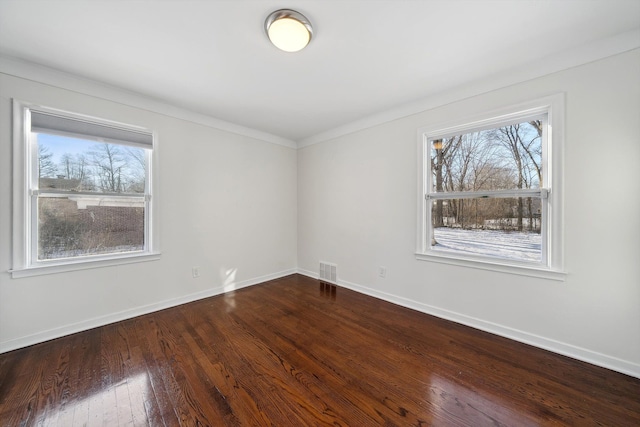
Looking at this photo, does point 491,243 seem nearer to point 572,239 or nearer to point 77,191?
point 572,239

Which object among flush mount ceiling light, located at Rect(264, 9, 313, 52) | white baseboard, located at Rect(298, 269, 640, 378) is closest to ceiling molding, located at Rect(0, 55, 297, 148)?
flush mount ceiling light, located at Rect(264, 9, 313, 52)

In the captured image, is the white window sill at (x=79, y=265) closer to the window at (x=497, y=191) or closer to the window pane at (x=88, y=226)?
the window pane at (x=88, y=226)

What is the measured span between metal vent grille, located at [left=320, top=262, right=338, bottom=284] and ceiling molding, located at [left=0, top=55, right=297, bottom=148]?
255 cm

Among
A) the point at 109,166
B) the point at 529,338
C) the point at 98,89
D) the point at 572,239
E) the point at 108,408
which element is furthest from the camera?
the point at 109,166

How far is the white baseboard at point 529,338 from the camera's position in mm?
1759

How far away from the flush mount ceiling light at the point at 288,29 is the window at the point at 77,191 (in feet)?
6.79

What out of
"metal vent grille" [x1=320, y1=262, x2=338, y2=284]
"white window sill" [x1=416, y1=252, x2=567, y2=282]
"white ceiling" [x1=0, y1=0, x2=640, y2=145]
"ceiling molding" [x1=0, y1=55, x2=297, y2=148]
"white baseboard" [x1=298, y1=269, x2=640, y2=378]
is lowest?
"white baseboard" [x1=298, y1=269, x2=640, y2=378]

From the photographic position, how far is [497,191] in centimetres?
234

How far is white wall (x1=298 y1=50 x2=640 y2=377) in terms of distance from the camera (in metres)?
1.74

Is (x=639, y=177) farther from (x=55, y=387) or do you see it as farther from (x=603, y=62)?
(x=55, y=387)

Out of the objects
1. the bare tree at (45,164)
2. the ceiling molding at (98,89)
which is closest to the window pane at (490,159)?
the ceiling molding at (98,89)

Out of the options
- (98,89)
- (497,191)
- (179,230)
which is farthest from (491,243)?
(98,89)

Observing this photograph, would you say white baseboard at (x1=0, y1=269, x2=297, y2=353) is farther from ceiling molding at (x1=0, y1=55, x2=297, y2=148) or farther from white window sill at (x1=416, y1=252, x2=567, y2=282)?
white window sill at (x1=416, y1=252, x2=567, y2=282)

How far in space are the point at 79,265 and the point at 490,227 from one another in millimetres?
4220
